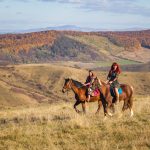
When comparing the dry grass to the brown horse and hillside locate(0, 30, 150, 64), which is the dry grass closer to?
the brown horse

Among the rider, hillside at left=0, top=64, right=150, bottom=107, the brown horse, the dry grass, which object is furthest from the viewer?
hillside at left=0, top=64, right=150, bottom=107

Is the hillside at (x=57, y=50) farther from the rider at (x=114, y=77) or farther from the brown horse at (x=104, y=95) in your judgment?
the rider at (x=114, y=77)

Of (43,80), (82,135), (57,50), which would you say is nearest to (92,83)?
(82,135)

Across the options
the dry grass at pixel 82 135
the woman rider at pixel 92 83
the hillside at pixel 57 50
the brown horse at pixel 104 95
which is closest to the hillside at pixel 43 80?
the brown horse at pixel 104 95

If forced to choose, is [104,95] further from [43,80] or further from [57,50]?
[57,50]

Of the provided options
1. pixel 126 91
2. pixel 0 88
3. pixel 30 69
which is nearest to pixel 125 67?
pixel 30 69

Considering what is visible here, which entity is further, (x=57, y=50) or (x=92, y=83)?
(x=57, y=50)

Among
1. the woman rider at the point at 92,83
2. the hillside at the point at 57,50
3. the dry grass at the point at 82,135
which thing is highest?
the woman rider at the point at 92,83

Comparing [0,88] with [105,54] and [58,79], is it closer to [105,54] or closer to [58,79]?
[58,79]

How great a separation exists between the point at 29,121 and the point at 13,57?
147 metres

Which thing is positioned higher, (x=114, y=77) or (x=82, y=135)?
(x=114, y=77)

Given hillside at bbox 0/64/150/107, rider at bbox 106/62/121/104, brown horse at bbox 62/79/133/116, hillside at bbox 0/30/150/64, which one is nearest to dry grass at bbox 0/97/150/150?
brown horse at bbox 62/79/133/116

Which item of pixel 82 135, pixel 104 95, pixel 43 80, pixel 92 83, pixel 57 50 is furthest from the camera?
pixel 57 50

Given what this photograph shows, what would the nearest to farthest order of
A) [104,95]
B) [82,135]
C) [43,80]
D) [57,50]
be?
1. [82,135]
2. [104,95]
3. [43,80]
4. [57,50]
